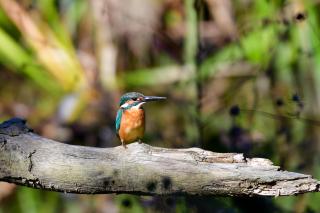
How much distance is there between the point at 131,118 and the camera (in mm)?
3051

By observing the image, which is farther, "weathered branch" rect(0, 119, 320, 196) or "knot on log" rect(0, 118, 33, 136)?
"knot on log" rect(0, 118, 33, 136)

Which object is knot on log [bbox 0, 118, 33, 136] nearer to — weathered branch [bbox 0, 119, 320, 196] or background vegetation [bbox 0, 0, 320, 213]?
weathered branch [bbox 0, 119, 320, 196]

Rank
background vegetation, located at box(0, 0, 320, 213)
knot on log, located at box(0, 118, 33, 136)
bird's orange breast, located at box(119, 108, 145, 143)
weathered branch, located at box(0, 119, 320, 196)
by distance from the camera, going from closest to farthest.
→ weathered branch, located at box(0, 119, 320, 196)
knot on log, located at box(0, 118, 33, 136)
bird's orange breast, located at box(119, 108, 145, 143)
background vegetation, located at box(0, 0, 320, 213)

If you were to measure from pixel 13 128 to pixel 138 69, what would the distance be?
2.94 metres

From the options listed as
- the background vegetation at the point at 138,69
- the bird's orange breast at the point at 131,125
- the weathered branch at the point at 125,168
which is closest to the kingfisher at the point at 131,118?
the bird's orange breast at the point at 131,125

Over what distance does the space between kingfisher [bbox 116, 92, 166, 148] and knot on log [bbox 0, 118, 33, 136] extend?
0.55 m

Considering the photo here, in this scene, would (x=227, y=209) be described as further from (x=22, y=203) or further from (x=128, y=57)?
(x=128, y=57)

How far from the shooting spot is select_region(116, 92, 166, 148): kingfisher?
119 inches

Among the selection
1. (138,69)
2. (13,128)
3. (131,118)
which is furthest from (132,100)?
(138,69)

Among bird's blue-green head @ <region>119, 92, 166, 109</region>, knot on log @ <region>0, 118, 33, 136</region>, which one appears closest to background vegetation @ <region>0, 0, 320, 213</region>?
bird's blue-green head @ <region>119, 92, 166, 109</region>

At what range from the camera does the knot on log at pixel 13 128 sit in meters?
2.50

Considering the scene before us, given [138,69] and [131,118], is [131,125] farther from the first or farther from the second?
[138,69]

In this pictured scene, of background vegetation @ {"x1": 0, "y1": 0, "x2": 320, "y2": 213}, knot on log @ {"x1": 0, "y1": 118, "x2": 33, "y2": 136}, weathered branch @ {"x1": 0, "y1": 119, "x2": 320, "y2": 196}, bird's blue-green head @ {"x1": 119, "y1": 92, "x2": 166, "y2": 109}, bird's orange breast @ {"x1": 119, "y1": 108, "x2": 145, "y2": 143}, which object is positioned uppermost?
background vegetation @ {"x1": 0, "y1": 0, "x2": 320, "y2": 213}

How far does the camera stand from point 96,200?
500 cm
